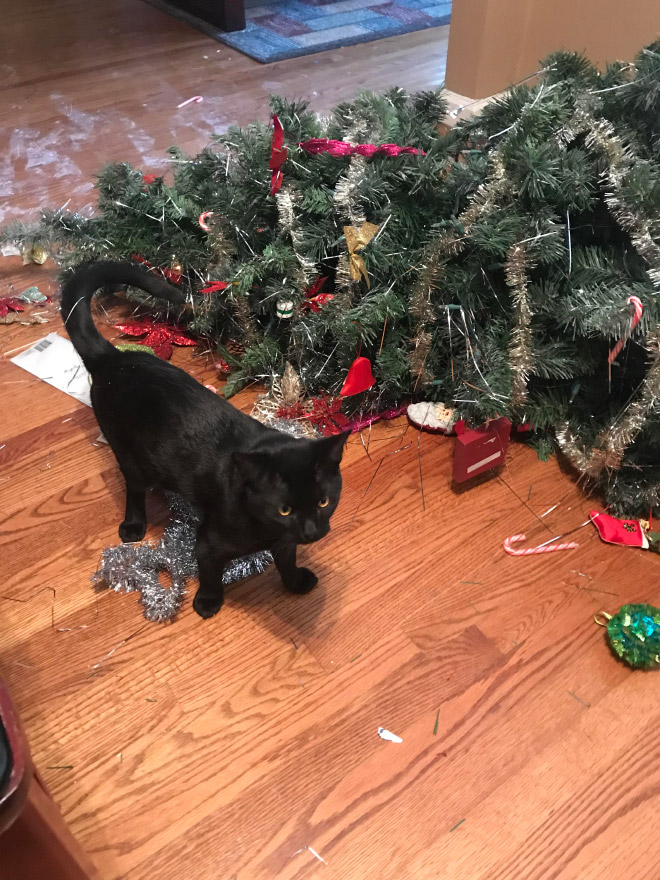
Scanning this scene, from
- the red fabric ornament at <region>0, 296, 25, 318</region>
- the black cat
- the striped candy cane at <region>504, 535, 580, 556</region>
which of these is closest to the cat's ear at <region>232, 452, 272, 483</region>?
the black cat

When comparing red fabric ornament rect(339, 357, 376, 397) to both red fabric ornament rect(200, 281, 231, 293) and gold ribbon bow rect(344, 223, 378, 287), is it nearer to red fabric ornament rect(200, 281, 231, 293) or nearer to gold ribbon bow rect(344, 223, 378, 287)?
gold ribbon bow rect(344, 223, 378, 287)

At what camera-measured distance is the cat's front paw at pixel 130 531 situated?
1.04m

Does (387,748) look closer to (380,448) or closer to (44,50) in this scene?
(380,448)

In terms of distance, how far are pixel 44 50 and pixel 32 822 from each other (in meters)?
2.93

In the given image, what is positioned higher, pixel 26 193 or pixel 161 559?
pixel 26 193

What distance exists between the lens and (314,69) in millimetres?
2477

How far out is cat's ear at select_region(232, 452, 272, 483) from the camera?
73 cm

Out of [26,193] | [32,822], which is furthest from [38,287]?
[32,822]

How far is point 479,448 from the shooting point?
1.08 metres

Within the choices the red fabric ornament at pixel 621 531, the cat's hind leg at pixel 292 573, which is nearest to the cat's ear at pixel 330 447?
the cat's hind leg at pixel 292 573

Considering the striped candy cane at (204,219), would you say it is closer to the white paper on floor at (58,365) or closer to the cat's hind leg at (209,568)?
the white paper on floor at (58,365)

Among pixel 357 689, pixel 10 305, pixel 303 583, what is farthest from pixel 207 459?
pixel 10 305

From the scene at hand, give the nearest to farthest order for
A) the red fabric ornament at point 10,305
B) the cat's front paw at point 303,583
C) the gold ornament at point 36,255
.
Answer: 1. the cat's front paw at point 303,583
2. the red fabric ornament at point 10,305
3. the gold ornament at point 36,255

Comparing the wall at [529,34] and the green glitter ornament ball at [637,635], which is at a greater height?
the wall at [529,34]
